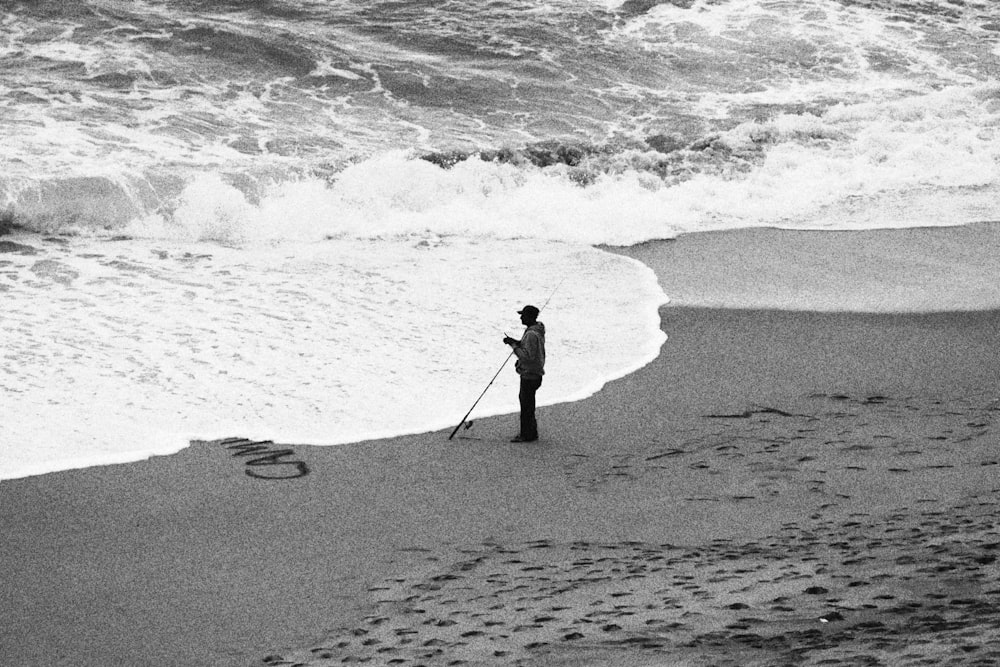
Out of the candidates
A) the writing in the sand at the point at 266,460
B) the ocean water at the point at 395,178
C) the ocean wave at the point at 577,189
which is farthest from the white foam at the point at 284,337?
the ocean wave at the point at 577,189

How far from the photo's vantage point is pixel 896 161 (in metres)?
18.5

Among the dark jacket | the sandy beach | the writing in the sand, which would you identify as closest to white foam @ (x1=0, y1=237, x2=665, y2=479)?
the writing in the sand

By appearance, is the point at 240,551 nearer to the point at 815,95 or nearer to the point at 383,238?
the point at 383,238

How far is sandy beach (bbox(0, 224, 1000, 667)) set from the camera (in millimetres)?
4910

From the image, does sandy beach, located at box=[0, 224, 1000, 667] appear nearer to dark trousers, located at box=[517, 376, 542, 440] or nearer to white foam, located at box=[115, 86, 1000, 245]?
dark trousers, located at box=[517, 376, 542, 440]

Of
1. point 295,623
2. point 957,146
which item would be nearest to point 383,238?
point 295,623

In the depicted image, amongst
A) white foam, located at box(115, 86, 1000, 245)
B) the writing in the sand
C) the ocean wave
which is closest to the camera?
the writing in the sand

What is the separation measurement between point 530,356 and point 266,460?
2030mm

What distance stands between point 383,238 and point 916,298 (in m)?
6.42

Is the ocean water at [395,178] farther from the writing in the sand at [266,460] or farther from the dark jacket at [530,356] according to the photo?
the dark jacket at [530,356]

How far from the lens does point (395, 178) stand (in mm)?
16422

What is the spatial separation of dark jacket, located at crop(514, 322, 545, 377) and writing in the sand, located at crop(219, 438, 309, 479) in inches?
68.2

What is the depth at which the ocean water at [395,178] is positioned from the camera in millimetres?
9414

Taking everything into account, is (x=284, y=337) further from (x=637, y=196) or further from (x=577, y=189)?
(x=637, y=196)
